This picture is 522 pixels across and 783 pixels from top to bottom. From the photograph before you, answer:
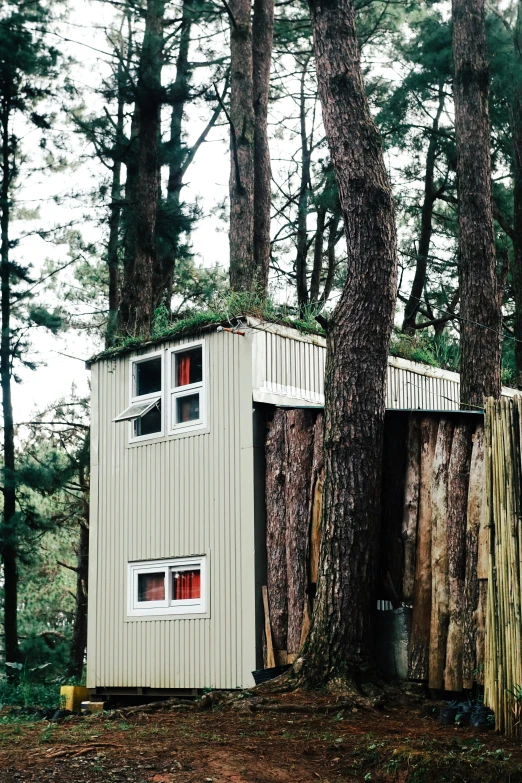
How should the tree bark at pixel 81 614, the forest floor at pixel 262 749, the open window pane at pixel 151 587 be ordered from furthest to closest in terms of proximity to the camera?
1. the tree bark at pixel 81 614
2. the open window pane at pixel 151 587
3. the forest floor at pixel 262 749

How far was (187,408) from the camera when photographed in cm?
1189

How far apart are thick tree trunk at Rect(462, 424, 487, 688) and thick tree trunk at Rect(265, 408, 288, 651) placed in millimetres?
2408

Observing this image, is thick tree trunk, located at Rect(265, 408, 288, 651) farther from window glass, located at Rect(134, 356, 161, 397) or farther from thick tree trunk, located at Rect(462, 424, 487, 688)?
thick tree trunk, located at Rect(462, 424, 487, 688)

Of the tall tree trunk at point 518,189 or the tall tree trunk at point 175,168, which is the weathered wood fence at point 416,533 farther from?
the tall tree trunk at point 175,168

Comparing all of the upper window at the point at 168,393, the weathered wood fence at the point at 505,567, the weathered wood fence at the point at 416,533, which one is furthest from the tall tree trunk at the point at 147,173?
the weathered wood fence at the point at 505,567

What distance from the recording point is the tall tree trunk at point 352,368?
29.5 ft

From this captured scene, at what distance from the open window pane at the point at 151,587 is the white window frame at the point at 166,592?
0.14 feet

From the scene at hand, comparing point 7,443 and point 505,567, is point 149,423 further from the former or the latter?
point 7,443

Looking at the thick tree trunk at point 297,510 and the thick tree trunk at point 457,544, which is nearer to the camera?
the thick tree trunk at point 457,544

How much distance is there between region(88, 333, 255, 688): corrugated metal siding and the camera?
35.8ft

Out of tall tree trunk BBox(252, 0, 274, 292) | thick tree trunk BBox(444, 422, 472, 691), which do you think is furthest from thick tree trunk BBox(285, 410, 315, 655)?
tall tree trunk BBox(252, 0, 274, 292)

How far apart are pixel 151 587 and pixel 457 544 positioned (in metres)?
4.48

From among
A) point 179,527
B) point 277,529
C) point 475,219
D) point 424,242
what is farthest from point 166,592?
point 424,242

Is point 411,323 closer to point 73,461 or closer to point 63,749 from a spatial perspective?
point 73,461
